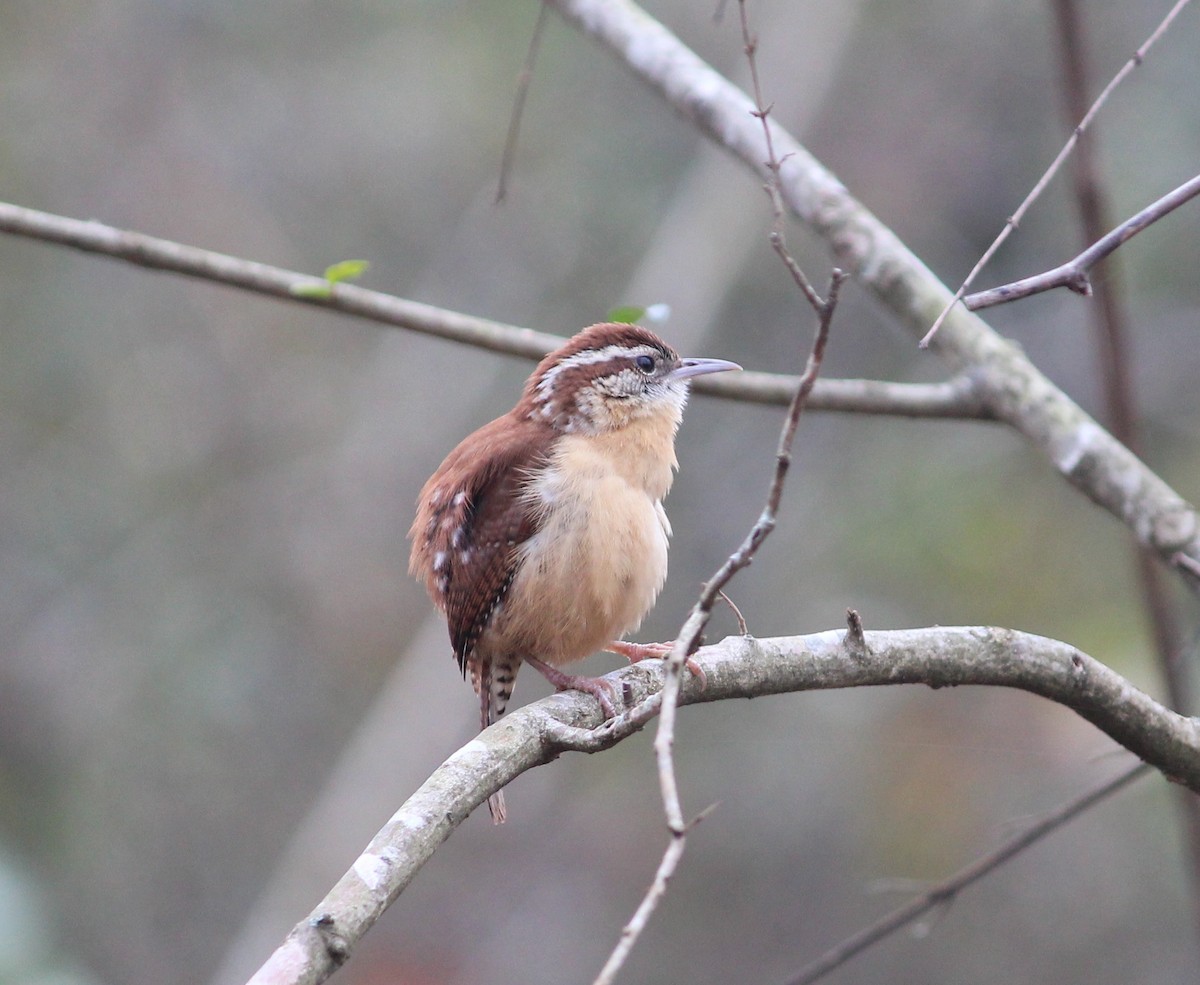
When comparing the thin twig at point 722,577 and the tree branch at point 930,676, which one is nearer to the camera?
the thin twig at point 722,577

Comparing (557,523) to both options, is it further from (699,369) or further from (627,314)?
(699,369)

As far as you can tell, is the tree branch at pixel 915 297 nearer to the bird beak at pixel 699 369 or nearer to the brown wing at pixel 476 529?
the bird beak at pixel 699 369

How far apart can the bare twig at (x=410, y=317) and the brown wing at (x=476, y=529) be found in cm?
37

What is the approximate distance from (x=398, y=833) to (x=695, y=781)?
598 cm

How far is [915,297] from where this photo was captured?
11.3 ft

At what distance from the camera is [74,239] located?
366 cm

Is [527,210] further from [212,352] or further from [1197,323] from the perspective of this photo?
[1197,323]

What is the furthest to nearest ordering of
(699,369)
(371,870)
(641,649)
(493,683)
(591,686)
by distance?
1. (699,369)
2. (493,683)
3. (641,649)
4. (591,686)
5. (371,870)

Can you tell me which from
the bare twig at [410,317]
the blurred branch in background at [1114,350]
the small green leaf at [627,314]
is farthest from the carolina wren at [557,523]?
the blurred branch in background at [1114,350]

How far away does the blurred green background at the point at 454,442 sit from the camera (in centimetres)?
701

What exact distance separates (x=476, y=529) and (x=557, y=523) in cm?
→ 24

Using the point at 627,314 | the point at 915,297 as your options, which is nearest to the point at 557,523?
the point at 627,314

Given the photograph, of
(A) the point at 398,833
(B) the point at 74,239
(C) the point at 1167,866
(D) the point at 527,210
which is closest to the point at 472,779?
(A) the point at 398,833

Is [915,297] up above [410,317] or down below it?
above
